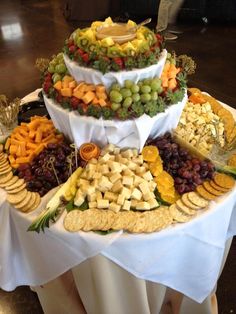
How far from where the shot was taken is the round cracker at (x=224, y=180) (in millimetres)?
1606

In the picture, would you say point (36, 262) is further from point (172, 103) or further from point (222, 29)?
point (222, 29)

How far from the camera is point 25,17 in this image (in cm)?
730

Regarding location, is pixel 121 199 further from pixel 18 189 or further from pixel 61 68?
pixel 61 68

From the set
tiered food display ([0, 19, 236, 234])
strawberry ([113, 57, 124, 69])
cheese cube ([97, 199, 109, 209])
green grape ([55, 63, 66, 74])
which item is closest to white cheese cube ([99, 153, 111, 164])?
tiered food display ([0, 19, 236, 234])

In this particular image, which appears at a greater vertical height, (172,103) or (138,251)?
(172,103)

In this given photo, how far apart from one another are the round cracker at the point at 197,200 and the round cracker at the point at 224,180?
126mm

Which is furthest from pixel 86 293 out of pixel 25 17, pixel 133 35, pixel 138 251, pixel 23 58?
pixel 25 17

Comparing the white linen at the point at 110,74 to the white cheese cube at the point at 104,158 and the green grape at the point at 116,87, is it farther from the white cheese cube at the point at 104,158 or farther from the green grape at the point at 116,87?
the white cheese cube at the point at 104,158

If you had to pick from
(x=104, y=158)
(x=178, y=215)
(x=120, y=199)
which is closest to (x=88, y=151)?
(x=104, y=158)

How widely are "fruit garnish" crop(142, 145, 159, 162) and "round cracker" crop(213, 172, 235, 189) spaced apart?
0.30 m

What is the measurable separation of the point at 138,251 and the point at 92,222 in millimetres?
229

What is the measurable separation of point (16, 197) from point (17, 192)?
0.10 feet

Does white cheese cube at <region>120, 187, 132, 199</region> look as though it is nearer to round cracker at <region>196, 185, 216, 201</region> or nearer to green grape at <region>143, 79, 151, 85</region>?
round cracker at <region>196, 185, 216, 201</region>

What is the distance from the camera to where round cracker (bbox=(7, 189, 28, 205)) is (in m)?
1.58
